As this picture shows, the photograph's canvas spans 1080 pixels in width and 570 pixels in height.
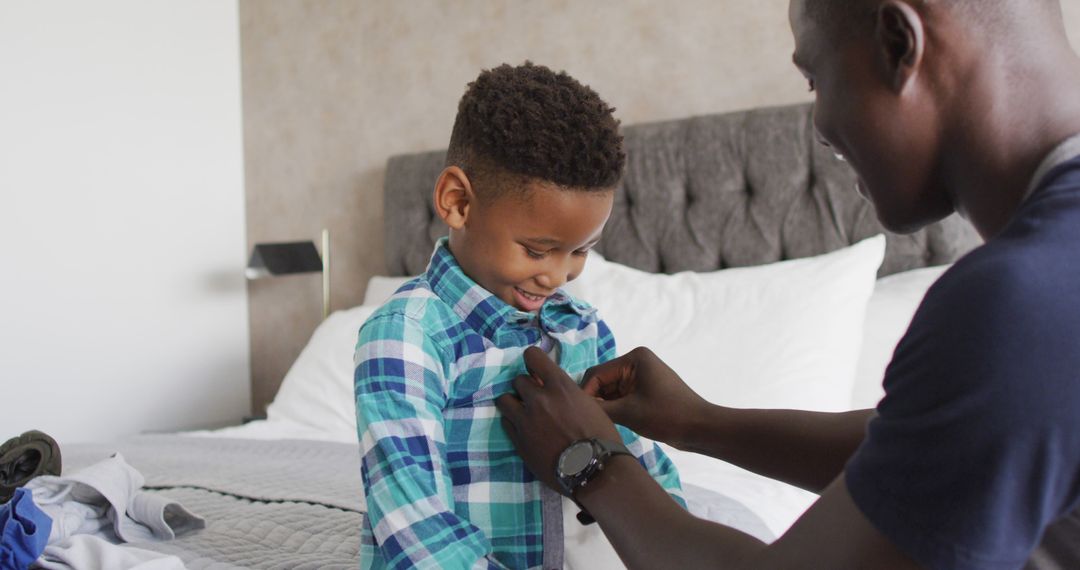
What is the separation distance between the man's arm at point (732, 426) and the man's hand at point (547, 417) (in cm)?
9

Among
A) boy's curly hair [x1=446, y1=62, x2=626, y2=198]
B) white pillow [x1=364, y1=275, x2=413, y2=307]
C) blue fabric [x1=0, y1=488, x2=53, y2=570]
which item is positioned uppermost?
boy's curly hair [x1=446, y1=62, x2=626, y2=198]

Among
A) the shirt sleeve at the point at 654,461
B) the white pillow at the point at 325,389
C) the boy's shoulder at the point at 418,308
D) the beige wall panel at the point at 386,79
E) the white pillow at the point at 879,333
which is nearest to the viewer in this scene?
the boy's shoulder at the point at 418,308

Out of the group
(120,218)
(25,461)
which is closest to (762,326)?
(25,461)

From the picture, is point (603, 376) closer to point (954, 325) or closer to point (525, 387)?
point (525, 387)

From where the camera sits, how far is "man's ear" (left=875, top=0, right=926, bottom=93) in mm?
600

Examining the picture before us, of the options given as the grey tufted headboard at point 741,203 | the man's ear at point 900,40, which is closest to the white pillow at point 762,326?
the grey tufted headboard at point 741,203

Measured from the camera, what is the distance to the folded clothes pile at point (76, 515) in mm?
1090

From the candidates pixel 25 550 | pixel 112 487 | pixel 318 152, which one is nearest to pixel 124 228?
pixel 318 152

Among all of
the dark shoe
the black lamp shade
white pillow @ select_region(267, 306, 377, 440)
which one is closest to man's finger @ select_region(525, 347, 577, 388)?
the dark shoe

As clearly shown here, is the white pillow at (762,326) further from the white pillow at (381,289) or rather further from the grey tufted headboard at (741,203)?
the white pillow at (381,289)

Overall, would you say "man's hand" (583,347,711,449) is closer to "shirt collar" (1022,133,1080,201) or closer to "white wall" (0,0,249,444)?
"shirt collar" (1022,133,1080,201)

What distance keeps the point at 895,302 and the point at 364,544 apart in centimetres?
136

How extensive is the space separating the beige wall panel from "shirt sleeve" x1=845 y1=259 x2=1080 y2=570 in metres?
1.77

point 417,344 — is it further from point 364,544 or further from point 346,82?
point 346,82
